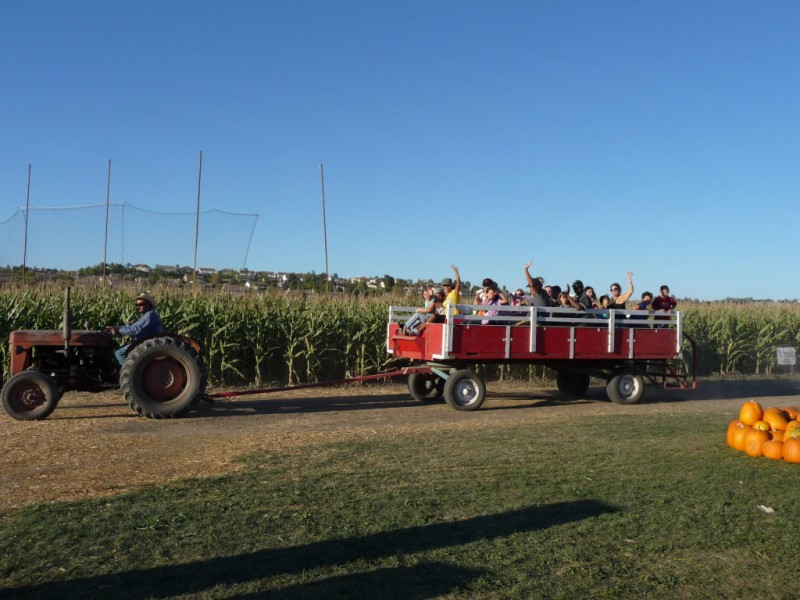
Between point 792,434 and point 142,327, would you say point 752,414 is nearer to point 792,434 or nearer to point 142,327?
point 792,434

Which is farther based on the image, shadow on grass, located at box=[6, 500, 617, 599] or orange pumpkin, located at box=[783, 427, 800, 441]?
orange pumpkin, located at box=[783, 427, 800, 441]

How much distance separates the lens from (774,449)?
341 inches

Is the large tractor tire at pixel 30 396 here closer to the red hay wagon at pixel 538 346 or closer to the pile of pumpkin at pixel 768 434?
the red hay wagon at pixel 538 346

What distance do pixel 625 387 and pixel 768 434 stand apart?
19.5 feet

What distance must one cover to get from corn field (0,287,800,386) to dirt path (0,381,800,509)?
114 cm

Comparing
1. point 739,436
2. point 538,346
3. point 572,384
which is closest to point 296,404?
point 538,346

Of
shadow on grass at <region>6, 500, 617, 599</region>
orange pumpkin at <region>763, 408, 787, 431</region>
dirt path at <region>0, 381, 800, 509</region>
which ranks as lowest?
shadow on grass at <region>6, 500, 617, 599</region>

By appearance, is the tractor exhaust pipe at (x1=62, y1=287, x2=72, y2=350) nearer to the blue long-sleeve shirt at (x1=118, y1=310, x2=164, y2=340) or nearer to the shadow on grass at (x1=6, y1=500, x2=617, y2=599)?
the blue long-sleeve shirt at (x1=118, y1=310, x2=164, y2=340)

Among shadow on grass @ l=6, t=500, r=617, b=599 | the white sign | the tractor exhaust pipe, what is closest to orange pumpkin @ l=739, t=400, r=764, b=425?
shadow on grass @ l=6, t=500, r=617, b=599

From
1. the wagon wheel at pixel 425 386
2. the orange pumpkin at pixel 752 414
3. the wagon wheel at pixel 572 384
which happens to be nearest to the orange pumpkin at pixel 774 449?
the orange pumpkin at pixel 752 414

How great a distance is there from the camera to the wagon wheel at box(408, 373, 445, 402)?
14.7 metres

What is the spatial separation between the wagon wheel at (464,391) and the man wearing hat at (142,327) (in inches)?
190

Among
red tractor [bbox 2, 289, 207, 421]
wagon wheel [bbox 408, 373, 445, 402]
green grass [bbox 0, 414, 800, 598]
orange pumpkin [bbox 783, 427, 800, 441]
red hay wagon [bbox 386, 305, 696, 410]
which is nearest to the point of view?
green grass [bbox 0, 414, 800, 598]

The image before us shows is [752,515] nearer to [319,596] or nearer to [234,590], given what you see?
[319,596]
